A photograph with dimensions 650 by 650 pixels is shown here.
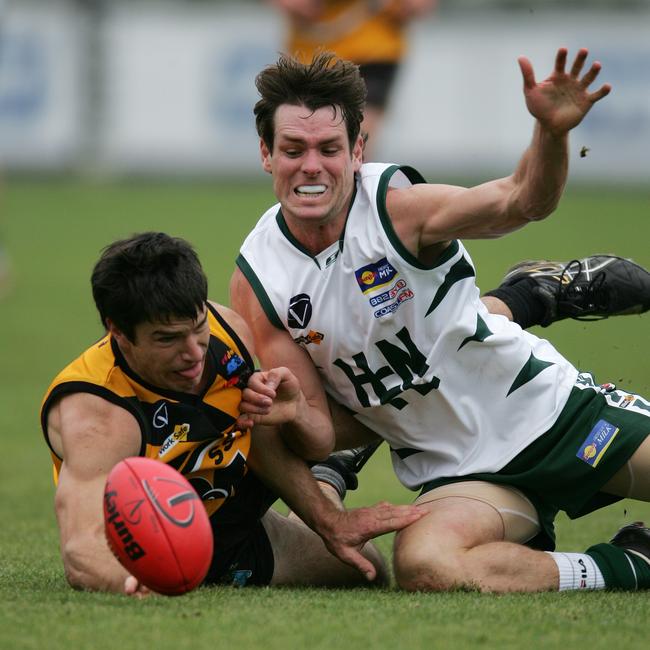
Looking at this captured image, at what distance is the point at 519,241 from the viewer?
19.4 meters

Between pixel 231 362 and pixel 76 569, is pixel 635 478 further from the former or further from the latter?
pixel 76 569

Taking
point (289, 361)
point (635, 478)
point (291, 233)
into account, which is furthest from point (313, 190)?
point (635, 478)

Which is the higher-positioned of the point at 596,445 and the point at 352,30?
the point at 352,30

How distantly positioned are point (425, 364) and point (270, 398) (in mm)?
740

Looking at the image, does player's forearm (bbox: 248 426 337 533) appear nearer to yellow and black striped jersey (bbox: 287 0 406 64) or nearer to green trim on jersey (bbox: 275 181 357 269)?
green trim on jersey (bbox: 275 181 357 269)

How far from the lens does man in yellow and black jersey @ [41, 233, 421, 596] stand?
16.0 ft

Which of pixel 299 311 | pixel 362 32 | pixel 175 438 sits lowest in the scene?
pixel 175 438

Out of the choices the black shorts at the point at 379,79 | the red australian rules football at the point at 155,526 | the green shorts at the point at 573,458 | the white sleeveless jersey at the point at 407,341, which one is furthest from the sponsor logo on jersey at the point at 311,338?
the black shorts at the point at 379,79

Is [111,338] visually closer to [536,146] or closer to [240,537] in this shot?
[240,537]

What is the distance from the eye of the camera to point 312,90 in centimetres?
546

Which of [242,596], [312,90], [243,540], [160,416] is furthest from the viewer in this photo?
[243,540]

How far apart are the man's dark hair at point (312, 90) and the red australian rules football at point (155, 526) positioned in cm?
159

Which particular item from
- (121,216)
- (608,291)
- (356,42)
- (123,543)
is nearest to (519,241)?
(121,216)

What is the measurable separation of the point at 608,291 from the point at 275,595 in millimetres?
2394
